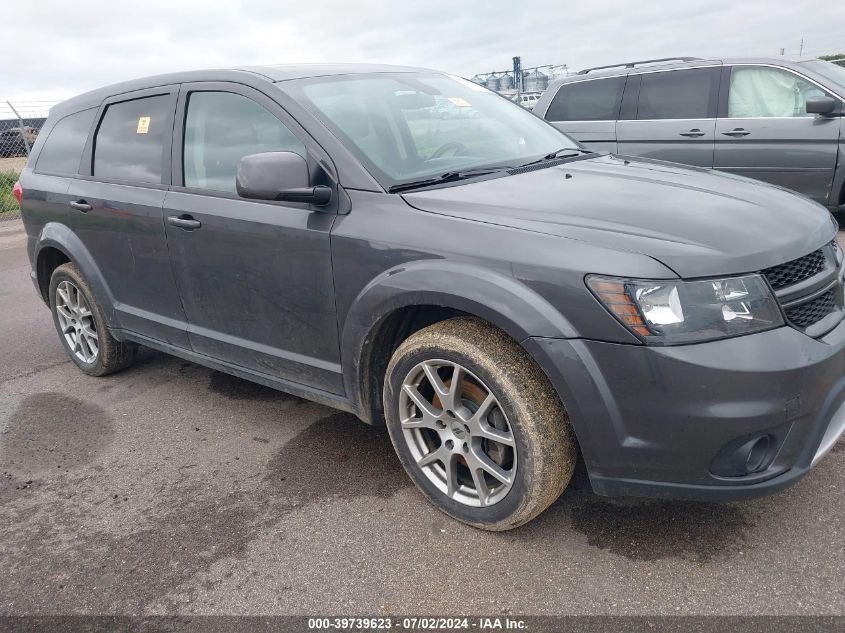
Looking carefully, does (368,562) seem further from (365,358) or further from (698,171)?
(698,171)

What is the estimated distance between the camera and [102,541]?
9.29 feet

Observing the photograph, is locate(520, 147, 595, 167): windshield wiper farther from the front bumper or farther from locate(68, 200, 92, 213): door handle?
locate(68, 200, 92, 213): door handle

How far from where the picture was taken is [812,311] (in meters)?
2.36

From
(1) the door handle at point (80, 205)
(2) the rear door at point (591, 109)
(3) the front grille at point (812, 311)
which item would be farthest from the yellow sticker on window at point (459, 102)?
(2) the rear door at point (591, 109)

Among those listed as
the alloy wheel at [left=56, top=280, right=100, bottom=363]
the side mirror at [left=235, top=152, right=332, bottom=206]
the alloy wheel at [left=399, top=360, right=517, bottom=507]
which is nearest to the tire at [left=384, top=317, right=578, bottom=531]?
the alloy wheel at [left=399, top=360, right=517, bottom=507]

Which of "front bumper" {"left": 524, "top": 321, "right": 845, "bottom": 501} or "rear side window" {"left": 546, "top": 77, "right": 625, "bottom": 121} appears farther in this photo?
"rear side window" {"left": 546, "top": 77, "right": 625, "bottom": 121}

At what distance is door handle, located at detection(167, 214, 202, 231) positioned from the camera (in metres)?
3.39

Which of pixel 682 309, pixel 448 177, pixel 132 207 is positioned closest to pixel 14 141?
pixel 132 207

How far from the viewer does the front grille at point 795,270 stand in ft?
7.47

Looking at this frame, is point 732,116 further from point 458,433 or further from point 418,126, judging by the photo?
point 458,433

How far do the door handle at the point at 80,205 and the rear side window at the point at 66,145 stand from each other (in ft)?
0.74

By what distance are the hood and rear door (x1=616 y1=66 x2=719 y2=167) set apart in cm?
470

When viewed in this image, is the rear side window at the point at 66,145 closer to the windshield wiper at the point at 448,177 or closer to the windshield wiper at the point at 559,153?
the windshield wiper at the point at 448,177

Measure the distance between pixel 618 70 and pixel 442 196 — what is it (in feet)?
20.0
